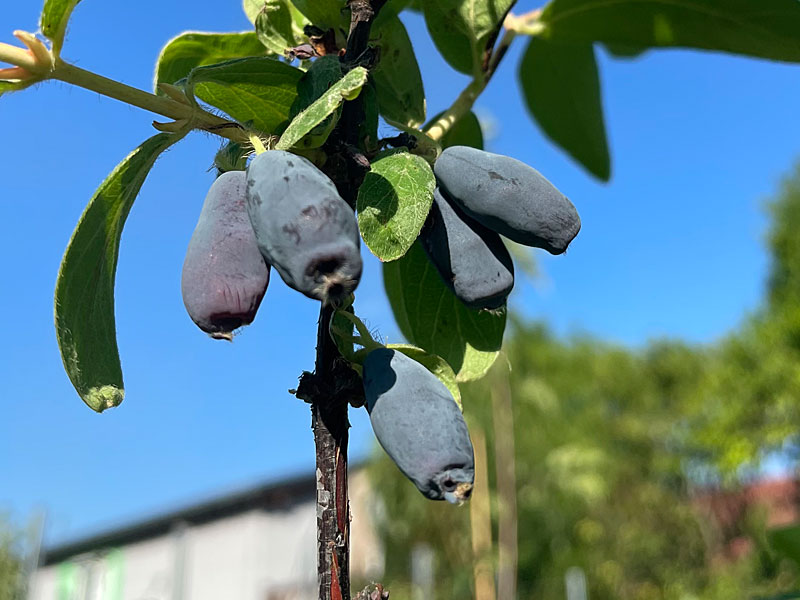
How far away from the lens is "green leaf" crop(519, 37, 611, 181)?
94 cm

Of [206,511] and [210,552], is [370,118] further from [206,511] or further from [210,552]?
[210,552]

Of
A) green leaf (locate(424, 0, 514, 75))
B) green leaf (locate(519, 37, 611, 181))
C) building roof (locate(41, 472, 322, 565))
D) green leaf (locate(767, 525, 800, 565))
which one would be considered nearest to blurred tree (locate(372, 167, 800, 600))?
building roof (locate(41, 472, 322, 565))

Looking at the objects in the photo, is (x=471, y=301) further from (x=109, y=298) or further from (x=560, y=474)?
(x=560, y=474)

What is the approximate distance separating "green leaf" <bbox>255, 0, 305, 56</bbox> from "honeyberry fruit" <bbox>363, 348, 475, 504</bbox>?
0.97ft

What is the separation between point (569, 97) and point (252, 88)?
54 centimetres

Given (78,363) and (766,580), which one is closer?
(78,363)

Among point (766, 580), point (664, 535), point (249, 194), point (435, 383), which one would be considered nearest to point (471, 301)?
point (435, 383)

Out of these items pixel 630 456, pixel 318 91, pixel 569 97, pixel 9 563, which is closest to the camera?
pixel 318 91

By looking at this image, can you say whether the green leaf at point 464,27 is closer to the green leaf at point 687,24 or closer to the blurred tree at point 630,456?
the green leaf at point 687,24

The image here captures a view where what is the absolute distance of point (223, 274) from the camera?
455mm

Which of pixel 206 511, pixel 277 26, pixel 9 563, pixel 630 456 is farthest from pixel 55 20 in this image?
pixel 630 456

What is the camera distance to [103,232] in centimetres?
59

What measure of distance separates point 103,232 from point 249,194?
0.65 ft

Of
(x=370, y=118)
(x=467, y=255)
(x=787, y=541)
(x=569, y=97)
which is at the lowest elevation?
(x=787, y=541)
